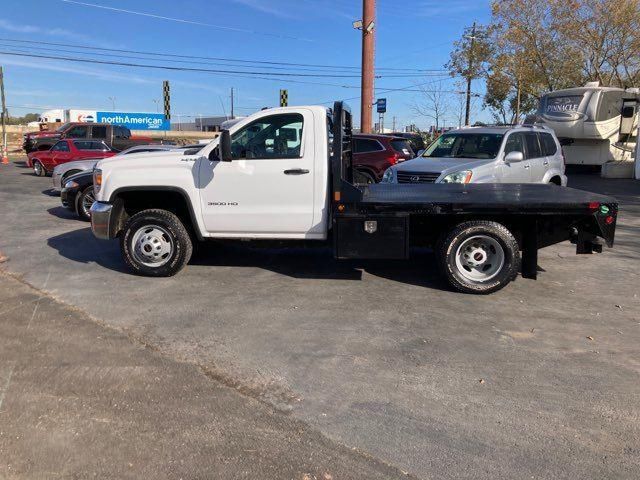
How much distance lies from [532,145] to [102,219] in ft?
26.5

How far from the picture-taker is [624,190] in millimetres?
16703

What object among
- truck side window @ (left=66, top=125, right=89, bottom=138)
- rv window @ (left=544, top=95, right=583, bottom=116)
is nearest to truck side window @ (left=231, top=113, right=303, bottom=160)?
rv window @ (left=544, top=95, right=583, bottom=116)

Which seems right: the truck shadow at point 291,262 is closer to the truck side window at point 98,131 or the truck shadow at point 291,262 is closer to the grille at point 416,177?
the grille at point 416,177

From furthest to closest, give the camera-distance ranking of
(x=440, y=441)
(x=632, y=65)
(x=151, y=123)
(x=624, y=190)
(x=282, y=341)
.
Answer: (x=151, y=123)
(x=632, y=65)
(x=624, y=190)
(x=282, y=341)
(x=440, y=441)

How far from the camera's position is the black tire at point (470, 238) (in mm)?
5918

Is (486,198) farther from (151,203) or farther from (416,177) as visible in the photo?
(151,203)

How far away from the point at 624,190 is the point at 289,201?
1443 centimetres

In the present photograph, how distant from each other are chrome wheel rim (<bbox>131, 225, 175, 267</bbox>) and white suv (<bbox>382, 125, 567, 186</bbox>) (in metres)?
4.61

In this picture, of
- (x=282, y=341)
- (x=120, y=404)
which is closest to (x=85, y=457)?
(x=120, y=404)

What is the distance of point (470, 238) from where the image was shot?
5992 mm

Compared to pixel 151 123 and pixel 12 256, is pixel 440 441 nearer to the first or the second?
pixel 12 256

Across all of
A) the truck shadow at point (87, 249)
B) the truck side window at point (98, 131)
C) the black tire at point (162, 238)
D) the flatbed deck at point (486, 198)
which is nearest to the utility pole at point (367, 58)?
the truck side window at point (98, 131)

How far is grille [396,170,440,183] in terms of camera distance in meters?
9.22

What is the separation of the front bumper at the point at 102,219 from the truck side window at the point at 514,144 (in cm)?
709
